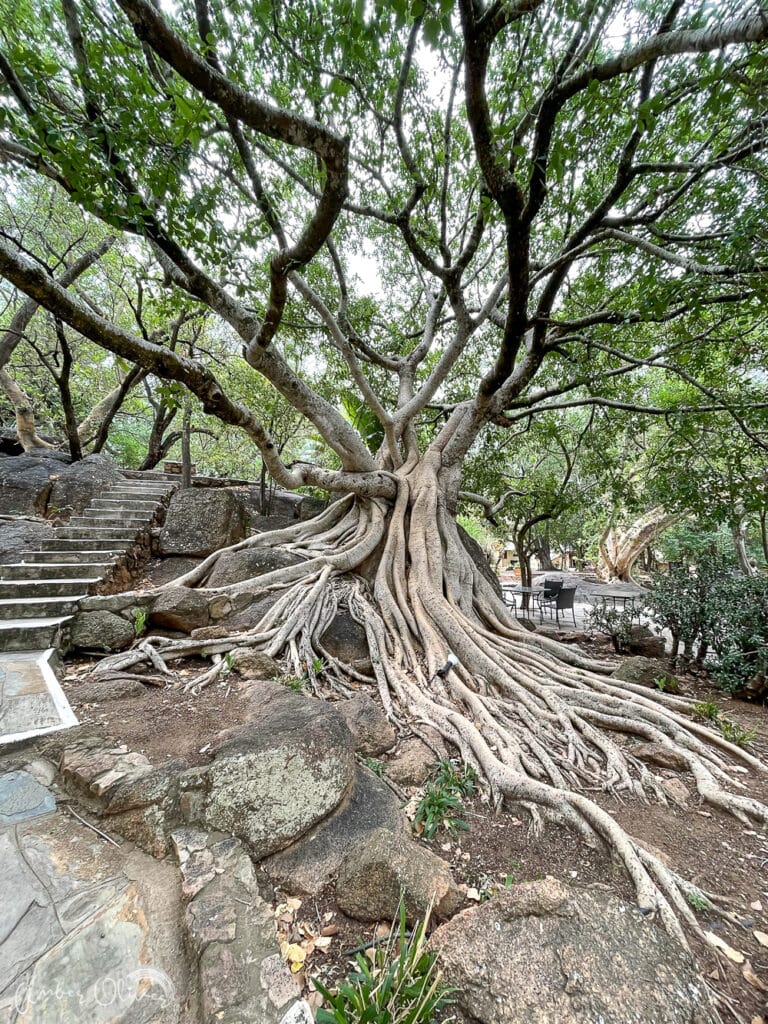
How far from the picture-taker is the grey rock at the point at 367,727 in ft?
7.93

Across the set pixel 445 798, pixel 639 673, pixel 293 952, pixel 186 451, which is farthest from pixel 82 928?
pixel 186 451

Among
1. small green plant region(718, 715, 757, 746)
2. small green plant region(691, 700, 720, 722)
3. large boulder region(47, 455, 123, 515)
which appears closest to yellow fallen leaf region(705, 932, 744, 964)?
small green plant region(718, 715, 757, 746)

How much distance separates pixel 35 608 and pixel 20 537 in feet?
7.10

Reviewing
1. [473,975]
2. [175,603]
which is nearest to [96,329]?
[175,603]

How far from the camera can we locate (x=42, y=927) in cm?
121

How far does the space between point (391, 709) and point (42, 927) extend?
6.72 feet

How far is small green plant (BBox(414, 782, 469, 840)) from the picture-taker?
6.24ft

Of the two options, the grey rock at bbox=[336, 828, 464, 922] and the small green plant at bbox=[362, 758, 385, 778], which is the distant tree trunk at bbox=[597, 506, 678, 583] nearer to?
the small green plant at bbox=[362, 758, 385, 778]

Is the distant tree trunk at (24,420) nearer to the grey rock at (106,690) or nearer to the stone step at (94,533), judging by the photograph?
the stone step at (94,533)

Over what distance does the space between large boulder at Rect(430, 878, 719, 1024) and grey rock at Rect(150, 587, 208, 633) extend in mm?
2986

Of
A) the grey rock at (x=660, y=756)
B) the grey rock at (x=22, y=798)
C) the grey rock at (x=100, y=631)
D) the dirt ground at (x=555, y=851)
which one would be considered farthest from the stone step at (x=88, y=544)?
the grey rock at (x=660, y=756)

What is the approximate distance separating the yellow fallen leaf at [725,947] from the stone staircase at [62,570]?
4.21 meters

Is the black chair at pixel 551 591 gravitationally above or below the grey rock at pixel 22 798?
above

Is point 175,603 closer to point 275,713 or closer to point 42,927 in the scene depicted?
point 275,713
